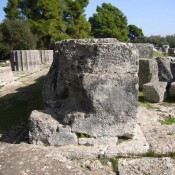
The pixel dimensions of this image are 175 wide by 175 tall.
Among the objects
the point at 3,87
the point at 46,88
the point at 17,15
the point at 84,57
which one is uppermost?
the point at 17,15

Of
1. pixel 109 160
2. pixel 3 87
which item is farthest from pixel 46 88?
pixel 3 87

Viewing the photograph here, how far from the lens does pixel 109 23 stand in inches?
1873

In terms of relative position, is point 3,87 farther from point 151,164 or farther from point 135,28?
point 135,28

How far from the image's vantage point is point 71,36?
33.2m

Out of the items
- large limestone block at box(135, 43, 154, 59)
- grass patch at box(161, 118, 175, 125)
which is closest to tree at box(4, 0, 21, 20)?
large limestone block at box(135, 43, 154, 59)

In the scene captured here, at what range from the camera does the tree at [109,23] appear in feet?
152

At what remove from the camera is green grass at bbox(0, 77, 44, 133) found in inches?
249

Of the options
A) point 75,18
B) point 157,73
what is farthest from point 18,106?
point 75,18

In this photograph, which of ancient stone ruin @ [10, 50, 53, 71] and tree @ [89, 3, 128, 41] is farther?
tree @ [89, 3, 128, 41]

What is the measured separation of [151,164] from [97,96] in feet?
A: 3.87

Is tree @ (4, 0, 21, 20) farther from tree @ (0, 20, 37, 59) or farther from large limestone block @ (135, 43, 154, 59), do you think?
→ large limestone block @ (135, 43, 154, 59)

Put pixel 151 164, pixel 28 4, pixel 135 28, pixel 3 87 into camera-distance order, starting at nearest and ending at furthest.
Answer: pixel 151 164 < pixel 3 87 < pixel 28 4 < pixel 135 28

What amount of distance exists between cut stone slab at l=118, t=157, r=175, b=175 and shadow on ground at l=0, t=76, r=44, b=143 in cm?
181

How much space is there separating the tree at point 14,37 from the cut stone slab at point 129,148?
2162 cm
